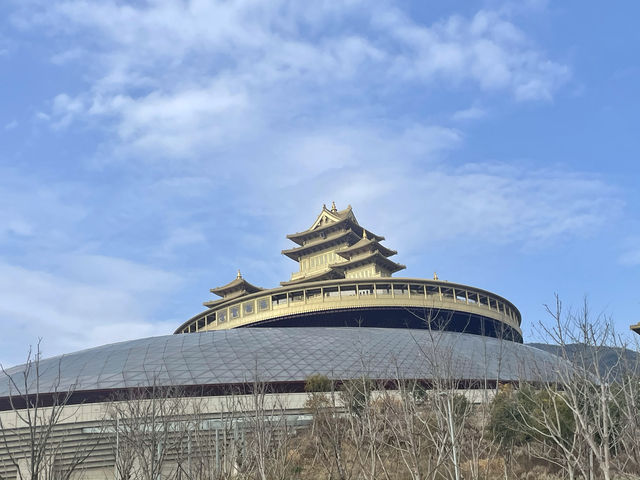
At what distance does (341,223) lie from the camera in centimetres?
6944

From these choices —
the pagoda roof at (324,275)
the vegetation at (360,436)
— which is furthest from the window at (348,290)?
the vegetation at (360,436)

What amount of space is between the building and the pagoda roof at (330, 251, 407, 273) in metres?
0.19

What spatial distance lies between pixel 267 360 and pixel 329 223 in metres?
34.8

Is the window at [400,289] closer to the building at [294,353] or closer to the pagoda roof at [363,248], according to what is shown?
the building at [294,353]

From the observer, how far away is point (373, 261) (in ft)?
205

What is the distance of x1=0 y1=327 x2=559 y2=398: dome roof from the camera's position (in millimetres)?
34188

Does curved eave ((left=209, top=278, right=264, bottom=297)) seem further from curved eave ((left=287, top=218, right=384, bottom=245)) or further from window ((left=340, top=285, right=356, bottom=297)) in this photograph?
window ((left=340, top=285, right=356, bottom=297))

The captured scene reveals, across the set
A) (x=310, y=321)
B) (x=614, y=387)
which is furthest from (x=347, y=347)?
(x=614, y=387)

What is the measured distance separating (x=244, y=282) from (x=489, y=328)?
25756 mm

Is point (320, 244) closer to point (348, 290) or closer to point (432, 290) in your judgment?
point (348, 290)

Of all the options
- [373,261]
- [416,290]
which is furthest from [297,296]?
[373,261]

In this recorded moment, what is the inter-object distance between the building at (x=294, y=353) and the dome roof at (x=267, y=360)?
12cm

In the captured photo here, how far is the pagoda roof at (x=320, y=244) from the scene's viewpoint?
69.4 meters

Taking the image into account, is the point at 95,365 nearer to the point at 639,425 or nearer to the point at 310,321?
the point at 310,321
